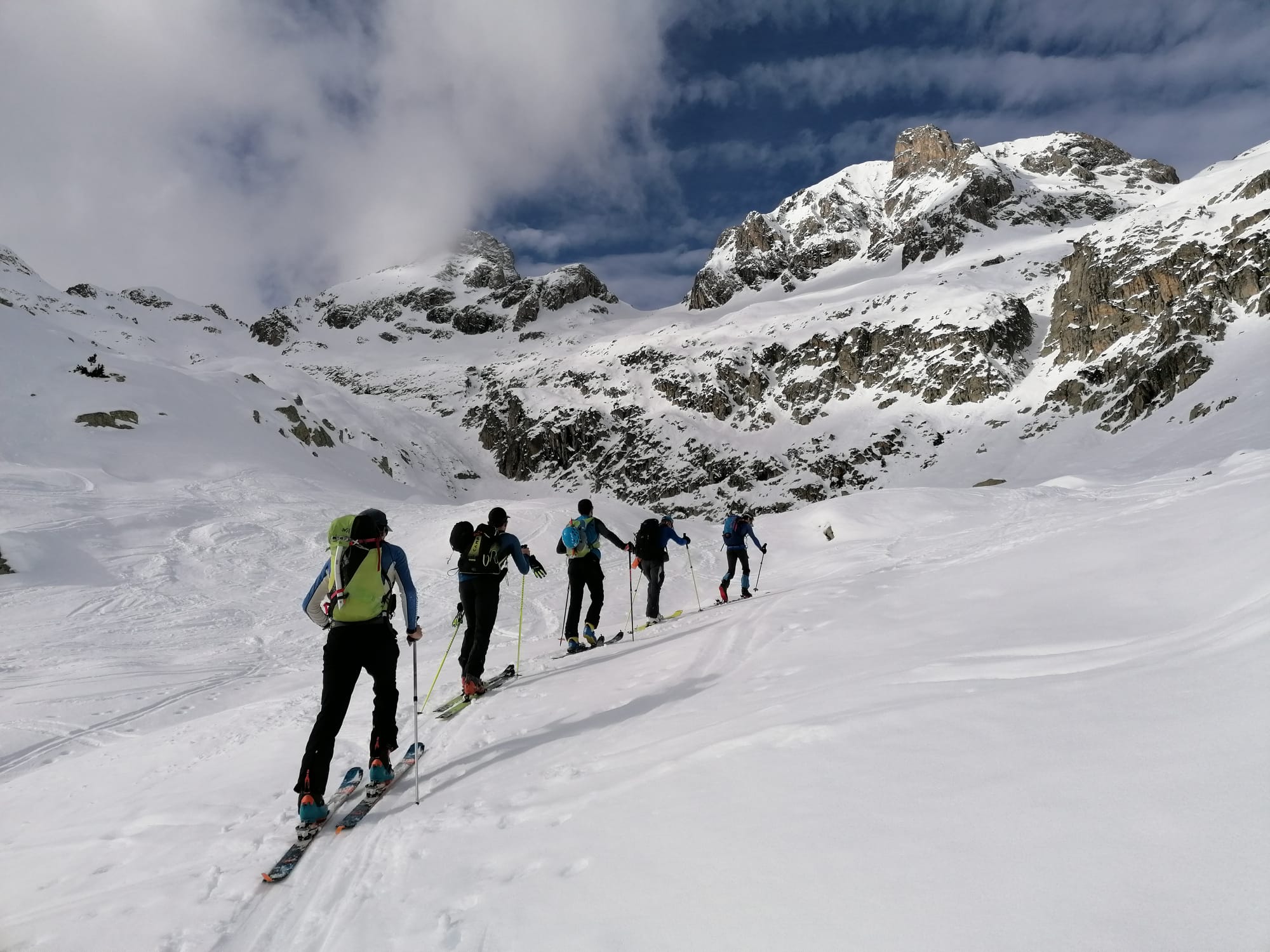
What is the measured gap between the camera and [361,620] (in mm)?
4945

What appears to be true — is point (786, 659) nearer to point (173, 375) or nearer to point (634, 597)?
point (634, 597)

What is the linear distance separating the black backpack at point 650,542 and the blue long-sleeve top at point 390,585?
6.35 m

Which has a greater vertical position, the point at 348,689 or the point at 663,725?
the point at 348,689

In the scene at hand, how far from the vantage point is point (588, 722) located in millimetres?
5480

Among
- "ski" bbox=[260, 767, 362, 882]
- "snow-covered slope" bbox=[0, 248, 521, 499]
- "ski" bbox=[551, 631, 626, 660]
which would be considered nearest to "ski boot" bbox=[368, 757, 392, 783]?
"ski" bbox=[260, 767, 362, 882]

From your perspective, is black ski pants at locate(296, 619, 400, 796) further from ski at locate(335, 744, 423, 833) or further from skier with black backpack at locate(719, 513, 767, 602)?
skier with black backpack at locate(719, 513, 767, 602)

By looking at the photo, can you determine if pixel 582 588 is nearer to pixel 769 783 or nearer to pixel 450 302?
pixel 769 783

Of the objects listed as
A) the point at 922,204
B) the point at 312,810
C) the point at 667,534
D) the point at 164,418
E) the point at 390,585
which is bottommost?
the point at 312,810

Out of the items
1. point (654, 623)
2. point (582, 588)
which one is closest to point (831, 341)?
point (654, 623)

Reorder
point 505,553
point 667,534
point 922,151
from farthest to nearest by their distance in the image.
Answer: point 922,151
point 667,534
point 505,553

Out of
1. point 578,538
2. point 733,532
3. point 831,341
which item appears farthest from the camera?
point 831,341

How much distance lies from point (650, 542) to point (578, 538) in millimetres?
2298

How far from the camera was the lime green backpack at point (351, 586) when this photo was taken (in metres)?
4.86

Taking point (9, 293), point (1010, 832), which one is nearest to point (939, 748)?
point (1010, 832)
